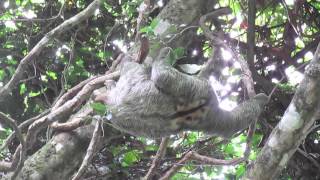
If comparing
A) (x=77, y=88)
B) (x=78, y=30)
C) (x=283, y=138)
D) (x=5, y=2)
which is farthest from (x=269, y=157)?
(x=5, y=2)

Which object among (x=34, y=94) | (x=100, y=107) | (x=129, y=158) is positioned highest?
(x=34, y=94)

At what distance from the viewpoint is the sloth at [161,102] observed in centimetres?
326

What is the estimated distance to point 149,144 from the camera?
4953mm

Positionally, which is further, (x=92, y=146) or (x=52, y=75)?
(x=52, y=75)

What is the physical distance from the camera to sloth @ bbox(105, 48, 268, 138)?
3260 millimetres

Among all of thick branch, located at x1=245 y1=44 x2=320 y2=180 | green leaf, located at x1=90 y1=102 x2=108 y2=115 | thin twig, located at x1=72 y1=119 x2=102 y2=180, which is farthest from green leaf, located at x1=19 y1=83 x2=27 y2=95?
thick branch, located at x1=245 y1=44 x2=320 y2=180

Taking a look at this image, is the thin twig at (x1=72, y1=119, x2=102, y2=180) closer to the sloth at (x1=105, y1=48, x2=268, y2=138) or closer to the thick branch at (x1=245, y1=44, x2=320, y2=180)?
the sloth at (x1=105, y1=48, x2=268, y2=138)

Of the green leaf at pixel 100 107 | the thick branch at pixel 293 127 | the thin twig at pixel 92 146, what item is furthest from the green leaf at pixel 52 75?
the thick branch at pixel 293 127

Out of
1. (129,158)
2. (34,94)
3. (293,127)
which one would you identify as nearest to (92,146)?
(129,158)

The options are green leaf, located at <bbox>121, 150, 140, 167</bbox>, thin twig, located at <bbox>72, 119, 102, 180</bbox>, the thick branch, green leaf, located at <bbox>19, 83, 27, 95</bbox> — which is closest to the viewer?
the thick branch

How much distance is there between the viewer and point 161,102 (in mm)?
3275

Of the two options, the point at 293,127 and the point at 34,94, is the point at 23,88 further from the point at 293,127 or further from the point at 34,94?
the point at 293,127

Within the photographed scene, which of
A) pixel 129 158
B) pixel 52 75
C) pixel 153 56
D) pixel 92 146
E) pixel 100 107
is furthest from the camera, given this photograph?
pixel 52 75

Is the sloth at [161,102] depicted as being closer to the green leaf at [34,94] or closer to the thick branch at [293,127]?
the thick branch at [293,127]
